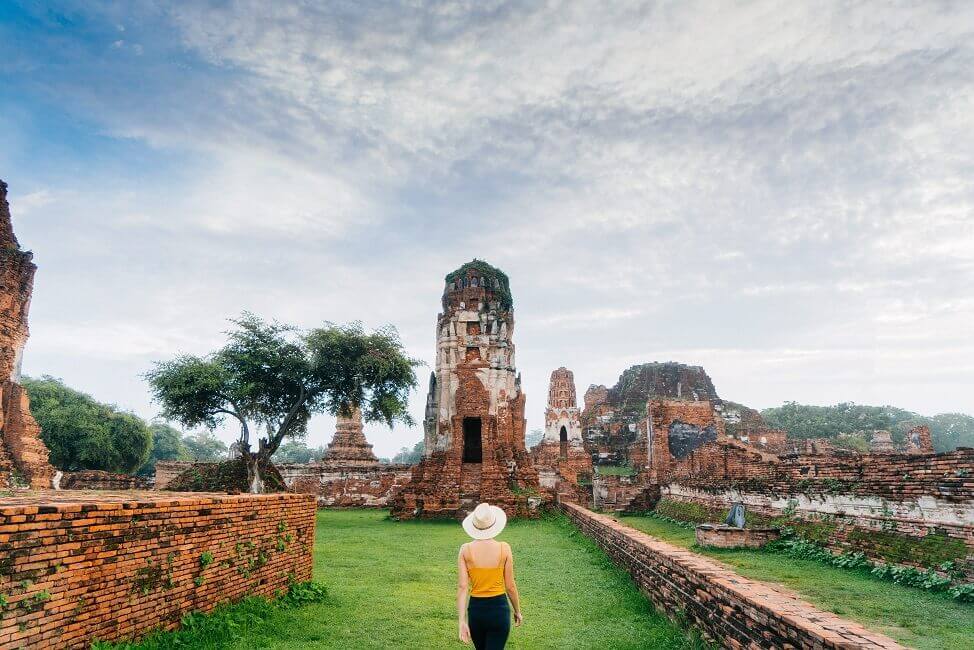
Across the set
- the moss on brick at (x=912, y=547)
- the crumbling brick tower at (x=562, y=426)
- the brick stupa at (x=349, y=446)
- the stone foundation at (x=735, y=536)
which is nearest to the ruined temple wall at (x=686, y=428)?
the crumbling brick tower at (x=562, y=426)

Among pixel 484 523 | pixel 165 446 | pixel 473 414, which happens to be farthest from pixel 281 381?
pixel 165 446

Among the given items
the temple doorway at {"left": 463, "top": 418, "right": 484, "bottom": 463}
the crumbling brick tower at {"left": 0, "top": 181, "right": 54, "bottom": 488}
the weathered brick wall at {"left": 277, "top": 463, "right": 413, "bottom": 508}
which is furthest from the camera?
the weathered brick wall at {"left": 277, "top": 463, "right": 413, "bottom": 508}

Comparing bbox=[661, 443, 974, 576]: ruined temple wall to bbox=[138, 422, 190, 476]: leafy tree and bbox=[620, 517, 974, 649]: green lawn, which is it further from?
bbox=[138, 422, 190, 476]: leafy tree

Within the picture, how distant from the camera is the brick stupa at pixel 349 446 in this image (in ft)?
88.3

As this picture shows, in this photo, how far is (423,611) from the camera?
626 centimetres

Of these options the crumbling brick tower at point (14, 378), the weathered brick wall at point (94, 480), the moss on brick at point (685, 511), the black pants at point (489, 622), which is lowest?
the moss on brick at point (685, 511)

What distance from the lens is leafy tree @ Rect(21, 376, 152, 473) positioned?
3195 centimetres

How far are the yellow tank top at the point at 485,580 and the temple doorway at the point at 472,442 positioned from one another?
58.0 ft

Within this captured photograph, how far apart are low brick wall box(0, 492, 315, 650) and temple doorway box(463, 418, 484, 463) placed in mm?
15436

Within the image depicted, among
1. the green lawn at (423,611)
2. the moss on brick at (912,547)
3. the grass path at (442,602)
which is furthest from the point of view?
the moss on brick at (912,547)

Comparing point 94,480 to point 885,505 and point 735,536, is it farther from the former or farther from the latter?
point 885,505

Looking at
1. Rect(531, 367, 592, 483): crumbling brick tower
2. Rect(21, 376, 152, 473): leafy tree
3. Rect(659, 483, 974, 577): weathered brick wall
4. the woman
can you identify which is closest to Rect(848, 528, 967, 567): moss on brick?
Rect(659, 483, 974, 577): weathered brick wall

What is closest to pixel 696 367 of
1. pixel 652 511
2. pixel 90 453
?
pixel 652 511

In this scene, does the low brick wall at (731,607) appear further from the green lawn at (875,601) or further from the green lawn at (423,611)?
the green lawn at (875,601)
